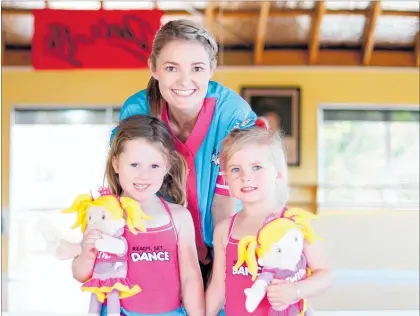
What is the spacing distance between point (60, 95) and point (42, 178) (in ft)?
2.50

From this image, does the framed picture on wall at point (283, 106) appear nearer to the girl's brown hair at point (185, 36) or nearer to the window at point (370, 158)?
the window at point (370, 158)

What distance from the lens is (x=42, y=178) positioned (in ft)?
21.1

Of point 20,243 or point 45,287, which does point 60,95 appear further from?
point 45,287

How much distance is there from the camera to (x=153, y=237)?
4.16ft

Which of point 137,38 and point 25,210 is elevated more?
point 137,38

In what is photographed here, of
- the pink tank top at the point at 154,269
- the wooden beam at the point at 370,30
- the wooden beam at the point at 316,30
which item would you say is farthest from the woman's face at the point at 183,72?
the wooden beam at the point at 370,30

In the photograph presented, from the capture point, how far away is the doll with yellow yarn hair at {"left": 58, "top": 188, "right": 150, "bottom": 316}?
124 cm

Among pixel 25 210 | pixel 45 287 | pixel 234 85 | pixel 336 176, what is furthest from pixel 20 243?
pixel 336 176

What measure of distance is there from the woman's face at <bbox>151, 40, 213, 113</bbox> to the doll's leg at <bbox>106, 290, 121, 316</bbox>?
358 mm

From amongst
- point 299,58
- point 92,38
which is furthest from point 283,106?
point 92,38

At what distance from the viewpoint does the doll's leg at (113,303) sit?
127 cm

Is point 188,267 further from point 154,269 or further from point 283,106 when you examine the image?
point 283,106

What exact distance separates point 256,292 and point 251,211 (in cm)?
15

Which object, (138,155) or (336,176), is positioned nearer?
(138,155)
